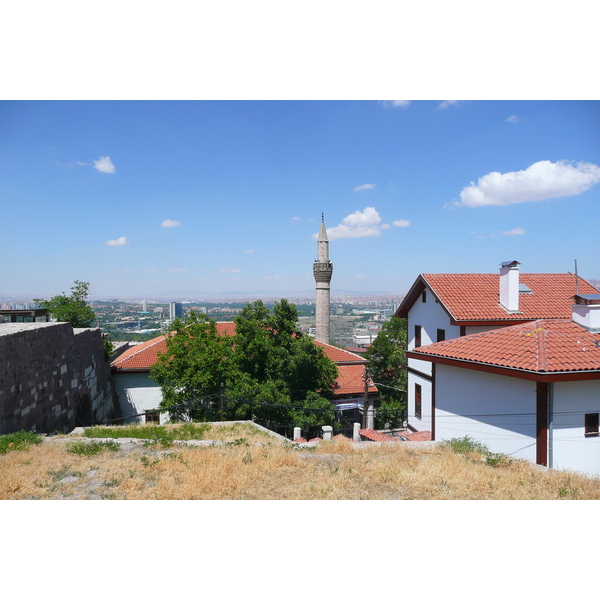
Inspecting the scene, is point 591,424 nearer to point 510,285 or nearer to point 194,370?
point 510,285

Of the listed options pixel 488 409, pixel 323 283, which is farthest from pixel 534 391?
pixel 323 283

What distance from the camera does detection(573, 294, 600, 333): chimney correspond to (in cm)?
816

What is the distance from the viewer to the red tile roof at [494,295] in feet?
37.9

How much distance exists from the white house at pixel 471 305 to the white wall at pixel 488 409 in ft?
6.16

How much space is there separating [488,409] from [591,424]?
65.0 inches

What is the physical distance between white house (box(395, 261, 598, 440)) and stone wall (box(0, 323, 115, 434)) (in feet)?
30.5

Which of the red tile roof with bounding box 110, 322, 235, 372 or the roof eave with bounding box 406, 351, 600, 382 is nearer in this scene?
the roof eave with bounding box 406, 351, 600, 382

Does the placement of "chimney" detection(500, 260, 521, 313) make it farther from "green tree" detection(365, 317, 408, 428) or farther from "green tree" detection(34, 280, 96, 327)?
"green tree" detection(34, 280, 96, 327)

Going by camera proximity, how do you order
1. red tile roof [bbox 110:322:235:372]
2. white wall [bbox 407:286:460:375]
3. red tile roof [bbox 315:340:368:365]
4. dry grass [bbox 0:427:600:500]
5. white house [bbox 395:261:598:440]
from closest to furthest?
1. dry grass [bbox 0:427:600:500]
2. white house [bbox 395:261:598:440]
3. white wall [bbox 407:286:460:375]
4. red tile roof [bbox 110:322:235:372]
5. red tile roof [bbox 315:340:368:365]

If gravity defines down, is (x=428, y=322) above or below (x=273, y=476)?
above

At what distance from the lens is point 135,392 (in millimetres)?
17250

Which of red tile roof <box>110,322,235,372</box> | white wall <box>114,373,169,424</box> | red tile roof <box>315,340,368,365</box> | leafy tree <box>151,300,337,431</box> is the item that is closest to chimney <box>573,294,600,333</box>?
leafy tree <box>151,300,337,431</box>

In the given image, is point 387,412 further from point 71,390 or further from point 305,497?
point 305,497

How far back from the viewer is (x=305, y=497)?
5.19 metres
